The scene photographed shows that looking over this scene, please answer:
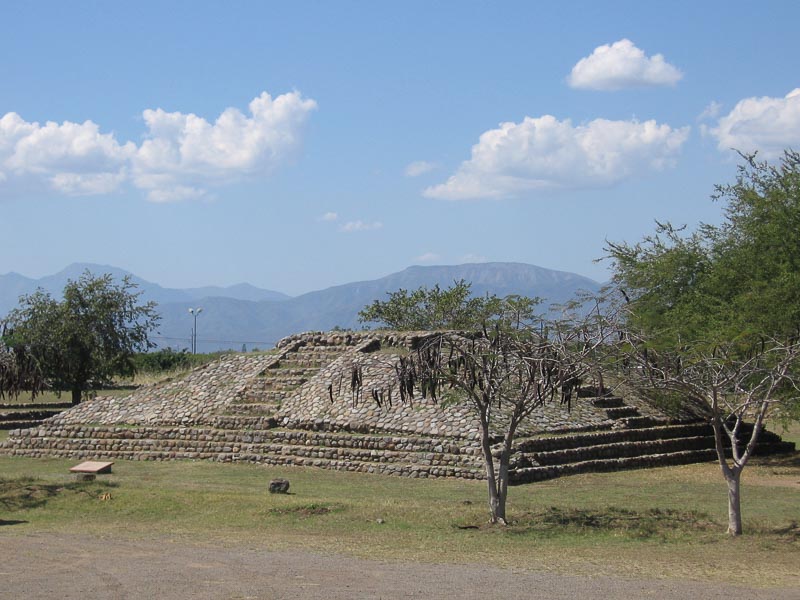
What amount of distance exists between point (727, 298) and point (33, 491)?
1764 centimetres

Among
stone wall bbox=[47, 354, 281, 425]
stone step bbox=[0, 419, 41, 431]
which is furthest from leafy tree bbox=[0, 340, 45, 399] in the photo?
stone wall bbox=[47, 354, 281, 425]

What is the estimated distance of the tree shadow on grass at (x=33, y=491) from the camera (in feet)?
61.4

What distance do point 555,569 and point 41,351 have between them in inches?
1407

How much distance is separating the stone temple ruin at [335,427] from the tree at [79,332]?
1096cm

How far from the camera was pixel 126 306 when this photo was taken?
4634 cm

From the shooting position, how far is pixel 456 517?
16.4m

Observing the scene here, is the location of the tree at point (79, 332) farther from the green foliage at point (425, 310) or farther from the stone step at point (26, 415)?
the green foliage at point (425, 310)

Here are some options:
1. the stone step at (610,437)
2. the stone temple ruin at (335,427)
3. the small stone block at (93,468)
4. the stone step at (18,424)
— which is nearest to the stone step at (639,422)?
the stone temple ruin at (335,427)

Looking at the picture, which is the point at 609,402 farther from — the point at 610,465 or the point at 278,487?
the point at 278,487

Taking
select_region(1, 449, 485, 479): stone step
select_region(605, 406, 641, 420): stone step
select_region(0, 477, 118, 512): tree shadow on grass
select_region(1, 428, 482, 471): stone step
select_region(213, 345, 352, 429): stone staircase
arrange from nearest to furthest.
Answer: select_region(0, 477, 118, 512): tree shadow on grass < select_region(1, 449, 485, 479): stone step < select_region(1, 428, 482, 471): stone step < select_region(605, 406, 641, 420): stone step < select_region(213, 345, 352, 429): stone staircase

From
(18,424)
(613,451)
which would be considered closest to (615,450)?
(613,451)

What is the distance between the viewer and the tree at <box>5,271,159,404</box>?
43.4 meters

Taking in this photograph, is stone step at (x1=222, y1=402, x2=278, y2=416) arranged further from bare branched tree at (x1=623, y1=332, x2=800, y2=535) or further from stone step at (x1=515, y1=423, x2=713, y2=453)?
bare branched tree at (x1=623, y1=332, x2=800, y2=535)

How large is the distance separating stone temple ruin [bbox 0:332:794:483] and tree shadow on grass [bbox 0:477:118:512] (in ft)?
19.2
